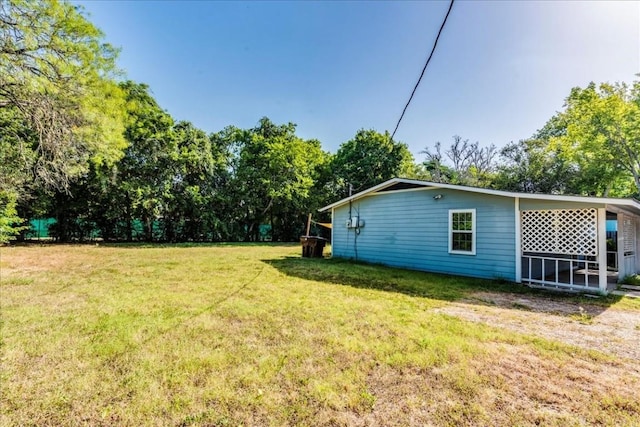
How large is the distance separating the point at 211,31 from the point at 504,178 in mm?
20934

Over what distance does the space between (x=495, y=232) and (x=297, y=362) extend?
6.35m

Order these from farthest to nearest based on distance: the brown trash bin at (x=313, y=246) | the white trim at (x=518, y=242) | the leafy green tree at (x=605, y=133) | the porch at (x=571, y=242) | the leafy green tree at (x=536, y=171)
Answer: the leafy green tree at (x=536, y=171), the leafy green tree at (x=605, y=133), the brown trash bin at (x=313, y=246), the white trim at (x=518, y=242), the porch at (x=571, y=242)

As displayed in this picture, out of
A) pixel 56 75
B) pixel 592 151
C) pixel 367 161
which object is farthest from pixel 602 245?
pixel 367 161

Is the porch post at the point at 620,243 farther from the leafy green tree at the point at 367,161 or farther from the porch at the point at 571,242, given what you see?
the leafy green tree at the point at 367,161

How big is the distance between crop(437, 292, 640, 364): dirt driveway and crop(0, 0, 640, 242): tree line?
286 inches

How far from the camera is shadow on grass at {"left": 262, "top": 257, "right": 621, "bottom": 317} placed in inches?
202

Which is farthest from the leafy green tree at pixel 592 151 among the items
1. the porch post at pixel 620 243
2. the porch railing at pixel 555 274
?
the porch post at pixel 620 243

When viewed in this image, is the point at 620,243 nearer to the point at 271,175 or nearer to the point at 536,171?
the point at 536,171

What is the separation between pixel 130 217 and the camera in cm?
1811

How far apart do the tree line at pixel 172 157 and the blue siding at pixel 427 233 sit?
6.67 ft

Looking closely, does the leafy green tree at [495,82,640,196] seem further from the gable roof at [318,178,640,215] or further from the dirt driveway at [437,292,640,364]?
the dirt driveway at [437,292,640,364]

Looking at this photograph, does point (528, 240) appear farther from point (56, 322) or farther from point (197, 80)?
point (197, 80)

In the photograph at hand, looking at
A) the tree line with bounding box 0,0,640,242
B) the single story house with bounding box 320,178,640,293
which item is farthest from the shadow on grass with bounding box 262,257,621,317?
the tree line with bounding box 0,0,640,242

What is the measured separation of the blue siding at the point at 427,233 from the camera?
283 inches
